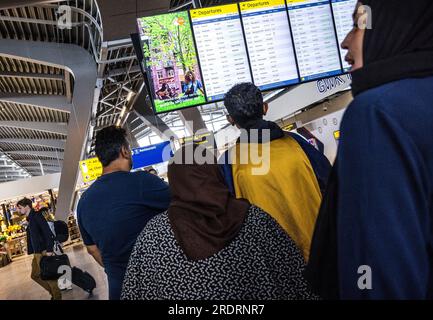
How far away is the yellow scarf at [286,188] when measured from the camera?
2053 mm

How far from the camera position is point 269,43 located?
12.8 feet

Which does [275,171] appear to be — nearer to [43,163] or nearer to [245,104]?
[245,104]

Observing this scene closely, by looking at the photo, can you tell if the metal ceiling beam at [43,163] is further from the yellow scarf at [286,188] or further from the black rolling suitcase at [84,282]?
the yellow scarf at [286,188]

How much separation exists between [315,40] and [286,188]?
7.67 ft

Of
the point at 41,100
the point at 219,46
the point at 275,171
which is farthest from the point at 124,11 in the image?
the point at 41,100

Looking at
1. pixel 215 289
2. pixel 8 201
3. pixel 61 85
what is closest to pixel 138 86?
pixel 61 85

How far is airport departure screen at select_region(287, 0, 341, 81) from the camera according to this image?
3908 millimetres

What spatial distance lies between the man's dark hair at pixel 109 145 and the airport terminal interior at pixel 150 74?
53 mm

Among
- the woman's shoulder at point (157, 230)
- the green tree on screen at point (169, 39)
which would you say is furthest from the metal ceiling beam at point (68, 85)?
the woman's shoulder at point (157, 230)

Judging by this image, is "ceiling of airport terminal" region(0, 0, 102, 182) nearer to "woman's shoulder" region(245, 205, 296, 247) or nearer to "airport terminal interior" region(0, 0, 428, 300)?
"airport terminal interior" region(0, 0, 428, 300)

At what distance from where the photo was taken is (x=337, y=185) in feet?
3.09

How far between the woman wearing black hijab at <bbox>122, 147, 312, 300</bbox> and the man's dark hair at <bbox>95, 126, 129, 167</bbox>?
99cm
